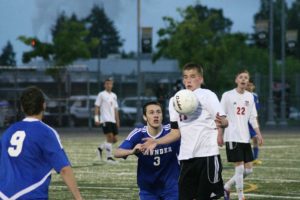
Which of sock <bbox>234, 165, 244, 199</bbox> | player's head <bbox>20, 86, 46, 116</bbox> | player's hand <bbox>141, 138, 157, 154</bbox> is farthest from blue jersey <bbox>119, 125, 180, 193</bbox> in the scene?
sock <bbox>234, 165, 244, 199</bbox>

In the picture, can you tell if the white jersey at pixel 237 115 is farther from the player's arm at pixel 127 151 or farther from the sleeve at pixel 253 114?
the player's arm at pixel 127 151

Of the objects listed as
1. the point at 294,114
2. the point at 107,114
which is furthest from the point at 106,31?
the point at 107,114

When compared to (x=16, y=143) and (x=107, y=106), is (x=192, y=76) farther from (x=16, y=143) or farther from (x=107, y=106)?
(x=107, y=106)

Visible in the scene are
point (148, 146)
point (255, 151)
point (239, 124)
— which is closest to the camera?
point (148, 146)

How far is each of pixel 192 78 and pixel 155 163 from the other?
3.34 ft

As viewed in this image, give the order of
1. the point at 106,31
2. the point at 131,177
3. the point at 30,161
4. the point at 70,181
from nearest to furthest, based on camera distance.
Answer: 1. the point at 70,181
2. the point at 30,161
3. the point at 131,177
4. the point at 106,31

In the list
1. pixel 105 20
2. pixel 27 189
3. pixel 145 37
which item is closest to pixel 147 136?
pixel 27 189

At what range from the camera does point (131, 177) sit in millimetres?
18578

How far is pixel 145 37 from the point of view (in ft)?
151

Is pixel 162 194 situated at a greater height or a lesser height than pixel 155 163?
lesser

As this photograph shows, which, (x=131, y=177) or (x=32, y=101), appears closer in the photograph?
(x=32, y=101)

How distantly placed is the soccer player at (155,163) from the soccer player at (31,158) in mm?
2550

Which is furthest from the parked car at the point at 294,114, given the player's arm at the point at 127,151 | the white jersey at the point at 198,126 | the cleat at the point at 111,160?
the player's arm at the point at 127,151

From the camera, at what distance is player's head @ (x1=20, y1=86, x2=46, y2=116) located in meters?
7.25
